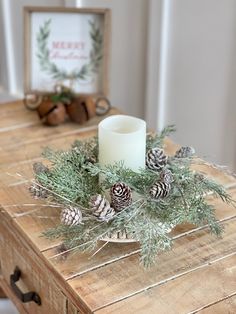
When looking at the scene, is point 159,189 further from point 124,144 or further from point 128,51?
point 128,51

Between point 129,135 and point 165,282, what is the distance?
24 cm

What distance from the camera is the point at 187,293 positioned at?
0.77m

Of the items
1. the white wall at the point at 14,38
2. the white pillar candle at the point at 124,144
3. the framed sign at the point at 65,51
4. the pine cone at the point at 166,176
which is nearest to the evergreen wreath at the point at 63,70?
the framed sign at the point at 65,51

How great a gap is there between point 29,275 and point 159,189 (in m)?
0.31

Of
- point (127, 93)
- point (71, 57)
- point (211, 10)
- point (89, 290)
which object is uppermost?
point (211, 10)

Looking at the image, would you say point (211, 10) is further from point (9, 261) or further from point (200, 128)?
point (9, 261)

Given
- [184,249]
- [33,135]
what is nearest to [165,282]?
[184,249]

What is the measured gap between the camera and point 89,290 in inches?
30.7

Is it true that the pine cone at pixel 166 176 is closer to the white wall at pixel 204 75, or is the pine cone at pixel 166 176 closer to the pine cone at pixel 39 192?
the pine cone at pixel 39 192

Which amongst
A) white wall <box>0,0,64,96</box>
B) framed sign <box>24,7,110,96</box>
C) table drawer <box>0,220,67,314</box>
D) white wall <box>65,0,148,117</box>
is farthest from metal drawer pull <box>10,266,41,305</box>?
white wall <box>0,0,64,96</box>

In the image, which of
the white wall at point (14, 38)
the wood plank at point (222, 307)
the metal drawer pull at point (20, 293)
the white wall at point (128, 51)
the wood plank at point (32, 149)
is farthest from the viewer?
the white wall at point (14, 38)

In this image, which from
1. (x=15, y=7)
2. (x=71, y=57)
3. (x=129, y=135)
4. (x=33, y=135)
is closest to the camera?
(x=129, y=135)

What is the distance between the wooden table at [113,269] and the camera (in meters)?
0.76

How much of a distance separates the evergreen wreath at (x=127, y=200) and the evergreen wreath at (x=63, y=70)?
50 cm
